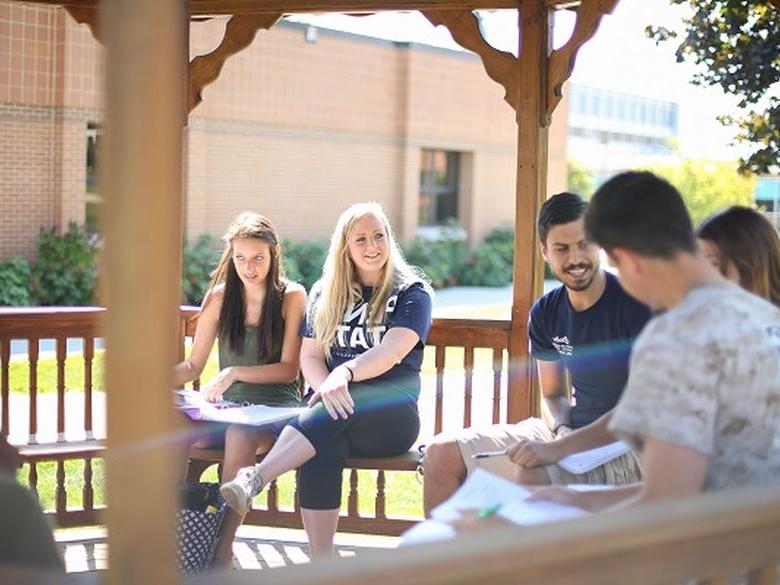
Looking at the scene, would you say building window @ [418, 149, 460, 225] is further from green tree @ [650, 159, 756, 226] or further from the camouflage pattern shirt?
the camouflage pattern shirt

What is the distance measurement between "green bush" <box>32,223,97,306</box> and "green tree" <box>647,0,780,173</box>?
42.9 ft

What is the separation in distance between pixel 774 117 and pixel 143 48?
4.38 meters

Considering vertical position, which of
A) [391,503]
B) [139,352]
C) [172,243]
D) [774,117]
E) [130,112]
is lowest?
[391,503]

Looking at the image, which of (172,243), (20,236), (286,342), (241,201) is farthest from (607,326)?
(241,201)

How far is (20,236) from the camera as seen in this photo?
699 inches

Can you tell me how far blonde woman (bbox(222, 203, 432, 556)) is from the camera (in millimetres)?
4453

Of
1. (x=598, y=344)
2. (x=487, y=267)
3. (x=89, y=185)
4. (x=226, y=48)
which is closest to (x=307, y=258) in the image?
(x=89, y=185)

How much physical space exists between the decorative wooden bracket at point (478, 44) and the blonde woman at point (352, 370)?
3.19 feet

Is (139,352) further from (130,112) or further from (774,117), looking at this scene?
(774,117)

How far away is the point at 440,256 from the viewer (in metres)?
24.5

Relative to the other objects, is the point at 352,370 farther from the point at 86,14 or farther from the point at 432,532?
the point at 86,14

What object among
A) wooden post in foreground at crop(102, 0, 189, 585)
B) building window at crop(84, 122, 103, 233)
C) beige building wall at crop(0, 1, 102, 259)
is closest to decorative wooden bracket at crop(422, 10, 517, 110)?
wooden post in foreground at crop(102, 0, 189, 585)

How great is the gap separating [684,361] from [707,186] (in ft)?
82.4

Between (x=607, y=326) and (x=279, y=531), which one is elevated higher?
(x=607, y=326)
